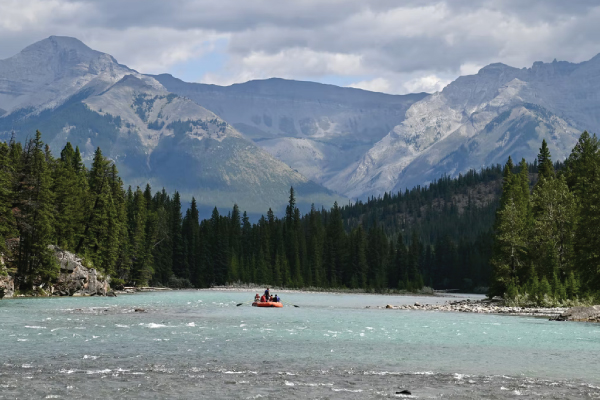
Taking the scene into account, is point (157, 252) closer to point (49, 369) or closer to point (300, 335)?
point (300, 335)

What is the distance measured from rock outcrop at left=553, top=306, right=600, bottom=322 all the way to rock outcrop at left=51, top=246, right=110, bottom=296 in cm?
5986

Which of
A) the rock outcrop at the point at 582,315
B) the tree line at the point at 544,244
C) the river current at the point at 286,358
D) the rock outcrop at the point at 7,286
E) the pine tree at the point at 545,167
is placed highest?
the pine tree at the point at 545,167

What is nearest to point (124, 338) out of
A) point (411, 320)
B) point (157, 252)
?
point (411, 320)

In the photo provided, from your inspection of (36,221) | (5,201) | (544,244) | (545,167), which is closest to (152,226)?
(36,221)

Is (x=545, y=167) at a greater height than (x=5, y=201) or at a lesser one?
greater

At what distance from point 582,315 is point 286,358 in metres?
36.2

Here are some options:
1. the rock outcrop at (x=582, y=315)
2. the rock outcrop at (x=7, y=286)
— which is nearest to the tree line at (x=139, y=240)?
the rock outcrop at (x=7, y=286)

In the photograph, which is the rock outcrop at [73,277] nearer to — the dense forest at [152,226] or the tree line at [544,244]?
the dense forest at [152,226]

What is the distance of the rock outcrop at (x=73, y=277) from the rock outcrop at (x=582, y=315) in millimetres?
59859

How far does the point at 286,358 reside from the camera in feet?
119

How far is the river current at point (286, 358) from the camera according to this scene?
27578 millimetres

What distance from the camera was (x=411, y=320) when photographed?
213 feet

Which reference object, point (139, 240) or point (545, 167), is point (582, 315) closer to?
point (545, 167)

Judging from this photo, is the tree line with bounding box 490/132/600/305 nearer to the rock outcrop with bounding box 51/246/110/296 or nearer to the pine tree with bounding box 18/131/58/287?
the rock outcrop with bounding box 51/246/110/296
